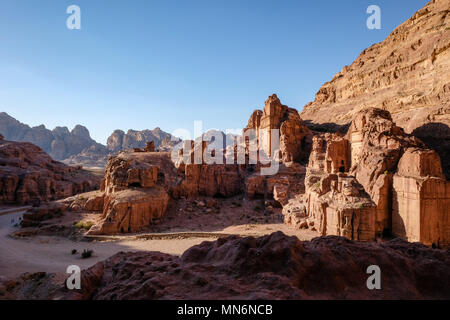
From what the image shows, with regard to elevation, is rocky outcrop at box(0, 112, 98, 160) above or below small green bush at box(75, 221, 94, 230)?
above

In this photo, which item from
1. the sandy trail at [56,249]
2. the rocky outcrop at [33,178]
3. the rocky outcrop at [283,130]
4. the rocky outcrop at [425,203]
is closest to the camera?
the rocky outcrop at [425,203]

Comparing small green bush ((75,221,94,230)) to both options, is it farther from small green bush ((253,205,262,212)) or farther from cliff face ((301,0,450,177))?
cliff face ((301,0,450,177))

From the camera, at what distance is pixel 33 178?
31906mm

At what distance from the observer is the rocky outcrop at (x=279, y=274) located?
11.1 ft

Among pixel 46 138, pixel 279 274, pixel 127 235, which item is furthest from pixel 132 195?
pixel 46 138

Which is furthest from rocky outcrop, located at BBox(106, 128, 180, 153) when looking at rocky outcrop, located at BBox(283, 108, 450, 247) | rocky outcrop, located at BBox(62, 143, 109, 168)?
rocky outcrop, located at BBox(283, 108, 450, 247)

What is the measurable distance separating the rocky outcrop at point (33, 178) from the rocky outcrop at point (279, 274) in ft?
98.2

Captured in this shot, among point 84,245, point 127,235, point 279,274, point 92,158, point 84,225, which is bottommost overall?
point 84,245

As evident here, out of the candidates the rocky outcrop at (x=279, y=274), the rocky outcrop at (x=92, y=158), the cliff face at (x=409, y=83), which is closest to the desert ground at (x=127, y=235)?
the rocky outcrop at (x=279, y=274)

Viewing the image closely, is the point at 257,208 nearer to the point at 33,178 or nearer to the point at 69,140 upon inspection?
the point at 33,178

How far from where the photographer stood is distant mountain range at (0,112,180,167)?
9943 centimetres

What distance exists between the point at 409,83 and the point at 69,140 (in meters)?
134

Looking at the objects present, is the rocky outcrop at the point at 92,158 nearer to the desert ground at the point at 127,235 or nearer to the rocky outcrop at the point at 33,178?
the rocky outcrop at the point at 33,178

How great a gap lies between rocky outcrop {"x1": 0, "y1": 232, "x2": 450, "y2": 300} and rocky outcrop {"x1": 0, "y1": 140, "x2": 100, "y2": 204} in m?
29.9
